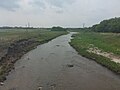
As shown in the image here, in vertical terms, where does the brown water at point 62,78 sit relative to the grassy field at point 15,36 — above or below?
above

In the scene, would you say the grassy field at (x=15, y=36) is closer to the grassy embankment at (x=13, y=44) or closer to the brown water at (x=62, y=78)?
the grassy embankment at (x=13, y=44)

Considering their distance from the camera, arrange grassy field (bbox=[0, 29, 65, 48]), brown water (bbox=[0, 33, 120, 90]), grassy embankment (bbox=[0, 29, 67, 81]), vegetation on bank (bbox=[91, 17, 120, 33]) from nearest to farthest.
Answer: brown water (bbox=[0, 33, 120, 90]) → grassy embankment (bbox=[0, 29, 67, 81]) → grassy field (bbox=[0, 29, 65, 48]) → vegetation on bank (bbox=[91, 17, 120, 33])

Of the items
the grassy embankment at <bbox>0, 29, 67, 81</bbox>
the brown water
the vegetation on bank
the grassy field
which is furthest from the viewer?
the vegetation on bank

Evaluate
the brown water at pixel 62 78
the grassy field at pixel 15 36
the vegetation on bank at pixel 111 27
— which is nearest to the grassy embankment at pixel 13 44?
the grassy field at pixel 15 36

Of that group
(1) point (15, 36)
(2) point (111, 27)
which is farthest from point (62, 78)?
(2) point (111, 27)

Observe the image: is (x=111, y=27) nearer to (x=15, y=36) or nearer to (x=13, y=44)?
(x=15, y=36)

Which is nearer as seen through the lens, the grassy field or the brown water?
the brown water

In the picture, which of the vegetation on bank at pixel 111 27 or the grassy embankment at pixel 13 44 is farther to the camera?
the vegetation on bank at pixel 111 27

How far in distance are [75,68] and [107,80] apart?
24.3 ft

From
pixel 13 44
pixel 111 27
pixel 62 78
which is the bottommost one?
pixel 13 44

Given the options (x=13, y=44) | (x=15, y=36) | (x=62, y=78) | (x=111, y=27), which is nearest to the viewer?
(x=62, y=78)

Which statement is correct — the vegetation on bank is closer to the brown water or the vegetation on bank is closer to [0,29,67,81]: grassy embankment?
[0,29,67,81]: grassy embankment

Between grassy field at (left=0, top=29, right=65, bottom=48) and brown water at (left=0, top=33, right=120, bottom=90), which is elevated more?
brown water at (left=0, top=33, right=120, bottom=90)

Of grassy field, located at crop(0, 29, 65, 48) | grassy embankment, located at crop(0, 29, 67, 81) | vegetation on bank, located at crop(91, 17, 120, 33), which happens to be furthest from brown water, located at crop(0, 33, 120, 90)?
vegetation on bank, located at crop(91, 17, 120, 33)
